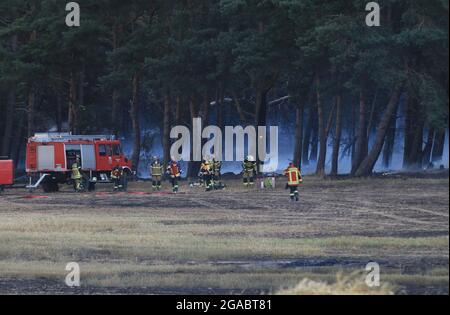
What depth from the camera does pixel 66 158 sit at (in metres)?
57.4

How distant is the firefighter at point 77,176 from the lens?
179ft

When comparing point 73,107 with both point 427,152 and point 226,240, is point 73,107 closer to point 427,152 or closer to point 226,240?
point 427,152

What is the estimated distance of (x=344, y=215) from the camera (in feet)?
121

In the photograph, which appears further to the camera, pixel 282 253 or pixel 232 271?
pixel 282 253

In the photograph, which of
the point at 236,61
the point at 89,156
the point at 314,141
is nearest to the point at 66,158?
the point at 89,156

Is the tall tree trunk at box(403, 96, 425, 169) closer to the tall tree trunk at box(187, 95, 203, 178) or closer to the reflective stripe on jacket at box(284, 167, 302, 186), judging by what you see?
the tall tree trunk at box(187, 95, 203, 178)

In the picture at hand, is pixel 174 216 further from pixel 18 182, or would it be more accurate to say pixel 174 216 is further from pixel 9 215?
pixel 18 182

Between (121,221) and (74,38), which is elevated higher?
(74,38)

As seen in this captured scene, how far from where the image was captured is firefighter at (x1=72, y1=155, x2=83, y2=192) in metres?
54.5

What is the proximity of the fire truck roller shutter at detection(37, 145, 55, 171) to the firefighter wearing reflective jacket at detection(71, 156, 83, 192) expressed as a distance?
1.38 m

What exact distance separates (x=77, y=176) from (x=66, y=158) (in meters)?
2.41

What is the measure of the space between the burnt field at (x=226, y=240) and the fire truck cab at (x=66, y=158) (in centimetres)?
878

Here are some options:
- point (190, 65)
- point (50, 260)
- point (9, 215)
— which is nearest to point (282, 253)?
point (50, 260)
